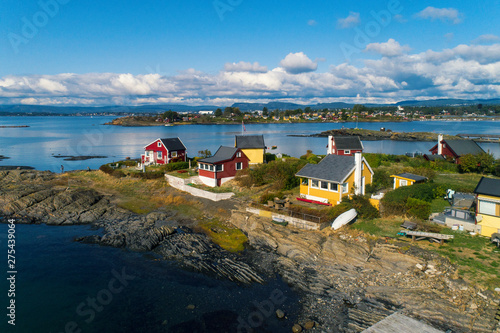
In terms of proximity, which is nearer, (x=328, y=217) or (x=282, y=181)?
(x=328, y=217)

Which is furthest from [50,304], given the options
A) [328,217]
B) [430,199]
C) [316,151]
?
[316,151]

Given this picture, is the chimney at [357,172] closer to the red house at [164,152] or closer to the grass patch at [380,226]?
the grass patch at [380,226]

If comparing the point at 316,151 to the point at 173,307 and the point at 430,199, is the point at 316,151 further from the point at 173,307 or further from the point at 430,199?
the point at 173,307

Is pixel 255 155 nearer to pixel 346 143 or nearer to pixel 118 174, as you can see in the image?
pixel 346 143

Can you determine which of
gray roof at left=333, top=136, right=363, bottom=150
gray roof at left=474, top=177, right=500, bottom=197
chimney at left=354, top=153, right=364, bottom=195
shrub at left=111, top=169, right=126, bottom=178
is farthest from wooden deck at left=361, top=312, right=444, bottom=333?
shrub at left=111, top=169, right=126, bottom=178

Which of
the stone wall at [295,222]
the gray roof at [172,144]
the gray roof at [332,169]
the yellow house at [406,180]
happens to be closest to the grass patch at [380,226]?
the stone wall at [295,222]

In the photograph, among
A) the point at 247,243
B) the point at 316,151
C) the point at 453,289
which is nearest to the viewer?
the point at 453,289

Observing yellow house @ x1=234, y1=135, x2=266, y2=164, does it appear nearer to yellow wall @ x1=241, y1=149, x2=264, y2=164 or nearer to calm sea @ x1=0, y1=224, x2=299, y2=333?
yellow wall @ x1=241, y1=149, x2=264, y2=164
